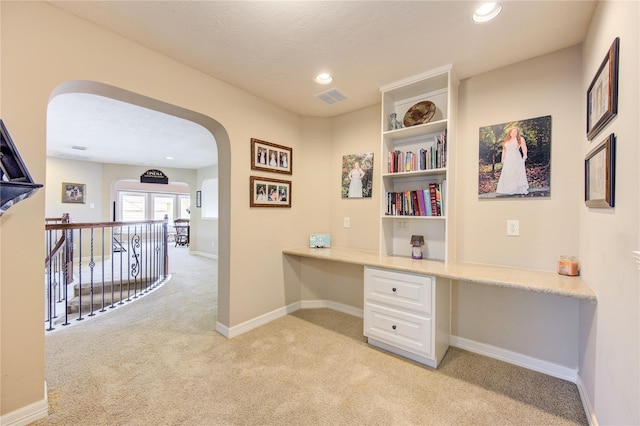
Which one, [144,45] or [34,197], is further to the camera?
[144,45]

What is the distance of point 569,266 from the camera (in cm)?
186

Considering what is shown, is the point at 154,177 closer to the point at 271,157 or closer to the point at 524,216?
the point at 271,157

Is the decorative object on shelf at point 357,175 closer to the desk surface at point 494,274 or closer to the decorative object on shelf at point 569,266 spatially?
the desk surface at point 494,274

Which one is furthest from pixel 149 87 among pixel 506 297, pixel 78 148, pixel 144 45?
pixel 78 148

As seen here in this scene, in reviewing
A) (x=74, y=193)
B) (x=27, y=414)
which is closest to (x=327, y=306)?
(x=27, y=414)

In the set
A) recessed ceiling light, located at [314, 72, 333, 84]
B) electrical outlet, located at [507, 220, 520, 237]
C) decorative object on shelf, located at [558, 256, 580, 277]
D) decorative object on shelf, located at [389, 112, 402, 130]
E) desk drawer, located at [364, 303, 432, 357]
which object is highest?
recessed ceiling light, located at [314, 72, 333, 84]

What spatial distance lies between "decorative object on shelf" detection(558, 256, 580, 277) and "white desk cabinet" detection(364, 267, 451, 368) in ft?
2.52

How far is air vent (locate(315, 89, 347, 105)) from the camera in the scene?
8.93 ft

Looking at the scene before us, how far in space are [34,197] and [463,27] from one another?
2.81 metres

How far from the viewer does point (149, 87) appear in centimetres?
201

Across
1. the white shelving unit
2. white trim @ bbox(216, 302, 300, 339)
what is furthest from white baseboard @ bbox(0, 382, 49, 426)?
the white shelving unit

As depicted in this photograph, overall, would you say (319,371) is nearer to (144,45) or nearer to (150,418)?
(150,418)

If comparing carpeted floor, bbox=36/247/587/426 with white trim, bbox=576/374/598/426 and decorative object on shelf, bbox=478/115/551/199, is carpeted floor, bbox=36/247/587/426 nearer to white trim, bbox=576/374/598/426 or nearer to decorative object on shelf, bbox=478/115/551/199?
white trim, bbox=576/374/598/426

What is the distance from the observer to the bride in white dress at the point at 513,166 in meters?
2.10
